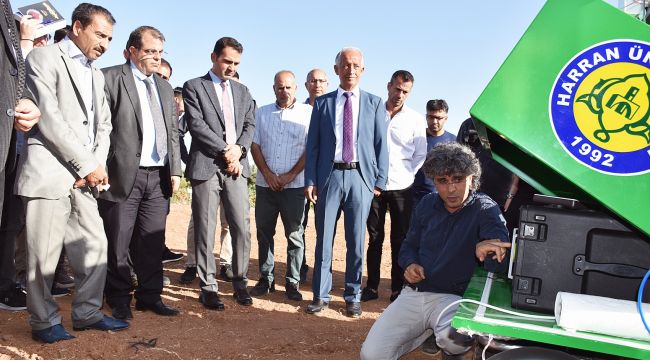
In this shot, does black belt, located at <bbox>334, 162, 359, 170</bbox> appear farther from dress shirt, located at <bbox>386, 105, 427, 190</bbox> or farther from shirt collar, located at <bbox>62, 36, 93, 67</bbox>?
shirt collar, located at <bbox>62, 36, 93, 67</bbox>

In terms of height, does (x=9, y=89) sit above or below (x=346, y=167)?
above

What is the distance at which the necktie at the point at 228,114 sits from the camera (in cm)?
560

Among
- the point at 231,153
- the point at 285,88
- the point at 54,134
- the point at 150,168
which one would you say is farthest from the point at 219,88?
the point at 54,134

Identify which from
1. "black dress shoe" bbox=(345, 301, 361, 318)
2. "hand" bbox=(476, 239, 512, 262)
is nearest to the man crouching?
Answer: "hand" bbox=(476, 239, 512, 262)

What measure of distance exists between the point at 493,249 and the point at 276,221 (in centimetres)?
339

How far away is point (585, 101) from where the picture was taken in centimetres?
205

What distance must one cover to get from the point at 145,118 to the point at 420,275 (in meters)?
2.73

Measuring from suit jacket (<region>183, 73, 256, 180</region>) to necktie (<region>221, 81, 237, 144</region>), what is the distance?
4 cm

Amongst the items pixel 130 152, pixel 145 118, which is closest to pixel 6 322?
pixel 130 152

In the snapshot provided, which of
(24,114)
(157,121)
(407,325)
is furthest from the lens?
(157,121)

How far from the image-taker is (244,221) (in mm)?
5559

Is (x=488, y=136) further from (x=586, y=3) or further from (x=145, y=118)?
(x=145, y=118)

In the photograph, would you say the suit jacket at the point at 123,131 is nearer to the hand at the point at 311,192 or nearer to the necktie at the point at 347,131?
the hand at the point at 311,192

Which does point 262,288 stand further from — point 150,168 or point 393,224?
point 150,168
